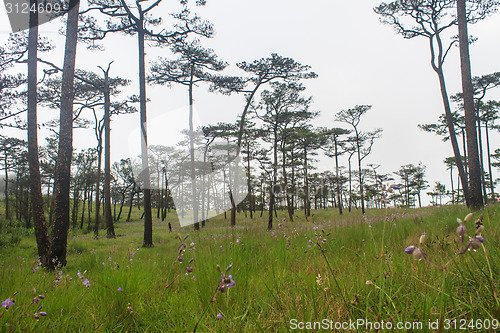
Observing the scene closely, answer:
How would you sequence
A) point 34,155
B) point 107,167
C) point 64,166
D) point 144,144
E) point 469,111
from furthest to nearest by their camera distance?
point 107,167 → point 144,144 → point 469,111 → point 34,155 → point 64,166

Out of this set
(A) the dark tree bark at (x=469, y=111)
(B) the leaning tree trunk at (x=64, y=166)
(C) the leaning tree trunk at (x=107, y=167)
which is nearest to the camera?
(B) the leaning tree trunk at (x=64, y=166)

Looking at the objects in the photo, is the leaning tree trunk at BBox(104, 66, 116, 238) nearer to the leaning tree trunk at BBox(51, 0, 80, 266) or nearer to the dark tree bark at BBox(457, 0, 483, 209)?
the leaning tree trunk at BBox(51, 0, 80, 266)

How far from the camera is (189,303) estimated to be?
1934 millimetres

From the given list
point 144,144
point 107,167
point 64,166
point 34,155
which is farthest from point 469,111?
point 107,167

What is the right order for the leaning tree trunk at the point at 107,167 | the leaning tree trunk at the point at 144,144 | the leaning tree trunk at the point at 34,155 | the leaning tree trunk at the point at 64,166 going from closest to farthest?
the leaning tree trunk at the point at 64,166 → the leaning tree trunk at the point at 34,155 → the leaning tree trunk at the point at 144,144 → the leaning tree trunk at the point at 107,167

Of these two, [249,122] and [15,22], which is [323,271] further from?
[249,122]

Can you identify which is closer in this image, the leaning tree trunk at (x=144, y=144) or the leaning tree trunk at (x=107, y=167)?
the leaning tree trunk at (x=144, y=144)

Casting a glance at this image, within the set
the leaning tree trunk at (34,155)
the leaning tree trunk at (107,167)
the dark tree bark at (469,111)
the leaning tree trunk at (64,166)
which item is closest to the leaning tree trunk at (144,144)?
the leaning tree trunk at (34,155)

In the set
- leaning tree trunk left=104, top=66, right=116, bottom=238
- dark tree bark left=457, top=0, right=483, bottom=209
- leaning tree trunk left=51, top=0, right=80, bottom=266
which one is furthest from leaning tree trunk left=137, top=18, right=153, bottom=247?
dark tree bark left=457, top=0, right=483, bottom=209

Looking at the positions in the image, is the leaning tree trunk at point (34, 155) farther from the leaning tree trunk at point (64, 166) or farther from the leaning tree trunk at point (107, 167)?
the leaning tree trunk at point (107, 167)

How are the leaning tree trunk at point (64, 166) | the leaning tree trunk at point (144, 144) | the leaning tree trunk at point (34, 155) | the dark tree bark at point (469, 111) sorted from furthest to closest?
the leaning tree trunk at point (144, 144) → the dark tree bark at point (469, 111) → the leaning tree trunk at point (34, 155) → the leaning tree trunk at point (64, 166)

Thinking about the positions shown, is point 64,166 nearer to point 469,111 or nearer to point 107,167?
point 107,167

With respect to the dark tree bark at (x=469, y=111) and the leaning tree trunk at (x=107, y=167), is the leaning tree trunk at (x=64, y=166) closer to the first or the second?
the leaning tree trunk at (x=107, y=167)

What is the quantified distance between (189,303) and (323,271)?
4.47 ft
